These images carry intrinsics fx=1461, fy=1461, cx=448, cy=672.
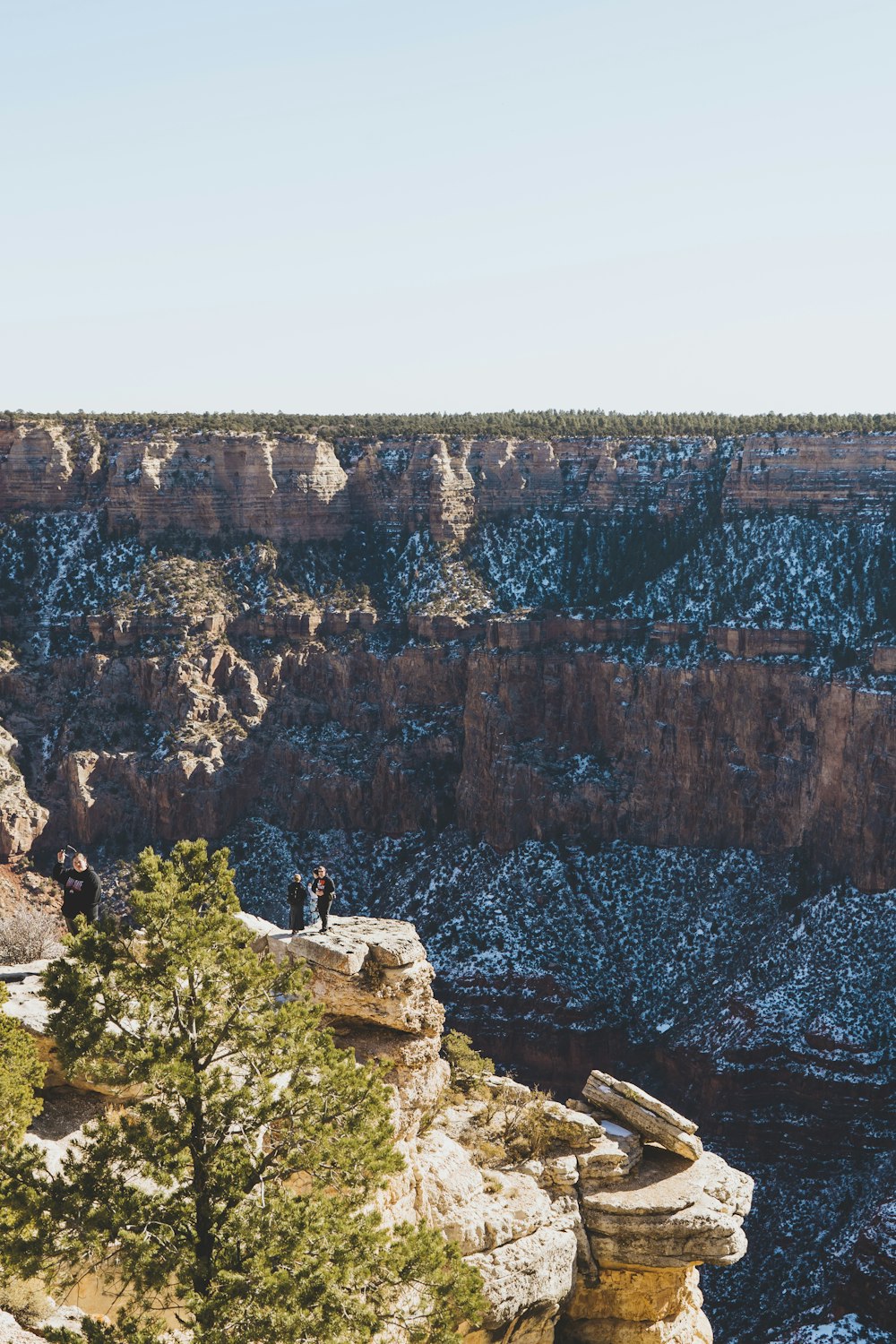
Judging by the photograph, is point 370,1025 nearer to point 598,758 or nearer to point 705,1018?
point 705,1018

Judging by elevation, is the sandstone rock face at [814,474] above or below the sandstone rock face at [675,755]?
above

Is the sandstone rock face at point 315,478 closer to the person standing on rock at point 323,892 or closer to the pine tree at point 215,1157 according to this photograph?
the person standing on rock at point 323,892

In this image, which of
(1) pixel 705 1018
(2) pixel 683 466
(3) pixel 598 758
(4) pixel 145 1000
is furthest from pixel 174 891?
(2) pixel 683 466

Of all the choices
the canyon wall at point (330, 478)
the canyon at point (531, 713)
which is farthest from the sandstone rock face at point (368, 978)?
the canyon wall at point (330, 478)

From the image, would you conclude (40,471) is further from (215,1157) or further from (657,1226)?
(215,1157)

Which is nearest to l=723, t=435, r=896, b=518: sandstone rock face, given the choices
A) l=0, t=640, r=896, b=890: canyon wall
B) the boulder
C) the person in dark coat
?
l=0, t=640, r=896, b=890: canyon wall

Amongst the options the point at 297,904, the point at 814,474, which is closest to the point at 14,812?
the point at 814,474
